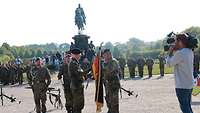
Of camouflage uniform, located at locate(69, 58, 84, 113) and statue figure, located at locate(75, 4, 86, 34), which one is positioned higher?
statue figure, located at locate(75, 4, 86, 34)

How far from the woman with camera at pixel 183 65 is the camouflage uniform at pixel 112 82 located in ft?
13.3

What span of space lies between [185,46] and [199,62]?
85.8ft

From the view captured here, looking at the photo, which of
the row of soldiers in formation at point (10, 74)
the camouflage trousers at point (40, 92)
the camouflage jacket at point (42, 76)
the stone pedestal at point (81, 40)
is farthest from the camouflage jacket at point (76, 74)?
the stone pedestal at point (81, 40)

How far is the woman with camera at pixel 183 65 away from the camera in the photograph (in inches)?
327

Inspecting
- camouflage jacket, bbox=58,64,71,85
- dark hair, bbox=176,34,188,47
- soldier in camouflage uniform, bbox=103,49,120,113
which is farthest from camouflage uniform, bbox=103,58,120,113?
dark hair, bbox=176,34,188,47

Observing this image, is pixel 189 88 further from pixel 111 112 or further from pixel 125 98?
pixel 125 98

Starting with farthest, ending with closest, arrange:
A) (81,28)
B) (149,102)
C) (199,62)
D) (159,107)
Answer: (81,28), (199,62), (149,102), (159,107)

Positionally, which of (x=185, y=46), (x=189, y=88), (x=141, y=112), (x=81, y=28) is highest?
(x=81, y=28)

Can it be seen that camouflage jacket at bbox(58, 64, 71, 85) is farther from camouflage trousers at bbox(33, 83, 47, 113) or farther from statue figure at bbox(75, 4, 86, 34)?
statue figure at bbox(75, 4, 86, 34)

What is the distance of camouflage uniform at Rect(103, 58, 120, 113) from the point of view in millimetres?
12445

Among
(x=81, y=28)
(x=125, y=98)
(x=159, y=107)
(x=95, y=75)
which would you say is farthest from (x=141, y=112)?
(x=81, y=28)

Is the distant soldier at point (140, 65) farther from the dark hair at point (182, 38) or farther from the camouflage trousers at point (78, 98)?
the dark hair at point (182, 38)

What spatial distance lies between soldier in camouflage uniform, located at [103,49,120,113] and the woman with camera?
4025mm

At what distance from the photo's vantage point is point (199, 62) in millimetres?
34031
